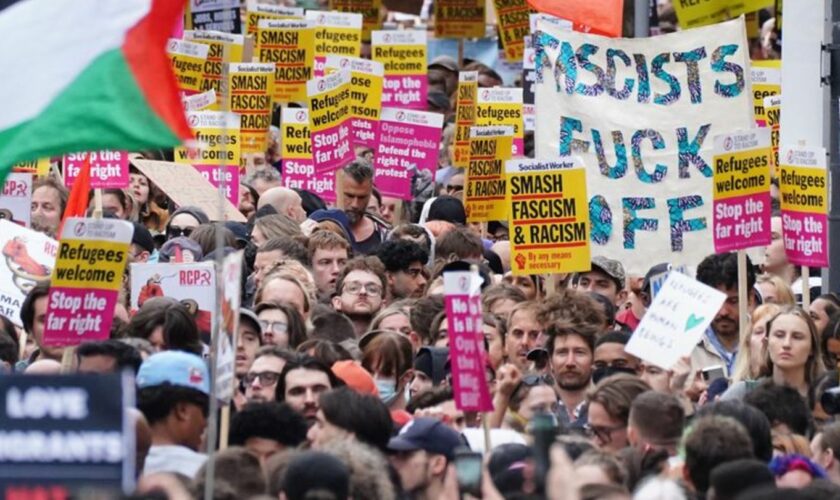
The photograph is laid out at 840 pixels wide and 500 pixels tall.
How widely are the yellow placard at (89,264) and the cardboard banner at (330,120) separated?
6350 millimetres

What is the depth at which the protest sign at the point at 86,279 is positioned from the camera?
11078 millimetres

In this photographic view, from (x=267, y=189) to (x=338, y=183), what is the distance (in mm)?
1398

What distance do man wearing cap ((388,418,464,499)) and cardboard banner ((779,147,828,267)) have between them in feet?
15.3

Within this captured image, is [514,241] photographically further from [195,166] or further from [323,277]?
[195,166]

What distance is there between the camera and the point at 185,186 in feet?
54.4

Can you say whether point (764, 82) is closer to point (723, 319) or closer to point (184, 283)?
point (723, 319)

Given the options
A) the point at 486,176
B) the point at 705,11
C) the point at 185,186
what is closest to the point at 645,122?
the point at 486,176

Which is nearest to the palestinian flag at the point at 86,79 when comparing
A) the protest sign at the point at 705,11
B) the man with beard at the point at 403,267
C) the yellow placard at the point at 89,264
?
the yellow placard at the point at 89,264

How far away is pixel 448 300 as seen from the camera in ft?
31.8

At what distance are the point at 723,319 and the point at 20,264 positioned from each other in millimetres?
3720

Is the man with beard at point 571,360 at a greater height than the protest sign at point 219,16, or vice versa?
the protest sign at point 219,16

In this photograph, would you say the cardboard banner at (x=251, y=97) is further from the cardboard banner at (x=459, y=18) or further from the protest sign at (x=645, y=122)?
the cardboard banner at (x=459, y=18)

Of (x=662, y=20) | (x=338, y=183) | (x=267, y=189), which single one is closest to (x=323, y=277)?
(x=338, y=183)

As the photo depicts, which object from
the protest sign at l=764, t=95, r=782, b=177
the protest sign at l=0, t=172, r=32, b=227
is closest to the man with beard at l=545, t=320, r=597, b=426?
the protest sign at l=0, t=172, r=32, b=227
